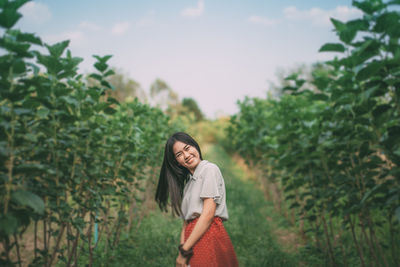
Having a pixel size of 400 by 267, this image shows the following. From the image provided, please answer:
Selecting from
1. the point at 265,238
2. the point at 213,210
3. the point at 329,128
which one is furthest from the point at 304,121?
the point at 265,238

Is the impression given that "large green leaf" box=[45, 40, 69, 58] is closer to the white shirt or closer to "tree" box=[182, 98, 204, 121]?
the white shirt

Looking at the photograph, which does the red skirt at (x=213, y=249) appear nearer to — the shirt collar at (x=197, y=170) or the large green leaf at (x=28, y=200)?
the shirt collar at (x=197, y=170)

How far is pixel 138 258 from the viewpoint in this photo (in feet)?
13.2

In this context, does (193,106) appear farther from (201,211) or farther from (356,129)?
(201,211)

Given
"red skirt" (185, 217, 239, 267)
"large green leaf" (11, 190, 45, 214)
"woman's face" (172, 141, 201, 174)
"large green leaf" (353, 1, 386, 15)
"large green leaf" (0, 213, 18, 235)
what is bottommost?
"red skirt" (185, 217, 239, 267)

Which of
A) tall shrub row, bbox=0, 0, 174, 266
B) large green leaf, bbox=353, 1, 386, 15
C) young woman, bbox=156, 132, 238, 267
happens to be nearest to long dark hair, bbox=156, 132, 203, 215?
young woman, bbox=156, 132, 238, 267

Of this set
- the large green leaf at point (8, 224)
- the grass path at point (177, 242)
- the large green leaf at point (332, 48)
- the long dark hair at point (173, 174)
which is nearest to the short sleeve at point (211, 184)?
the long dark hair at point (173, 174)

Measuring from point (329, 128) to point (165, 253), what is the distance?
3.01m

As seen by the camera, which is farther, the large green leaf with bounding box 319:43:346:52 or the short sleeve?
the large green leaf with bounding box 319:43:346:52

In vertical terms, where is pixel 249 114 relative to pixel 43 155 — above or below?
above

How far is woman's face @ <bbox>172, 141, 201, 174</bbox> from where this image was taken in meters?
2.24

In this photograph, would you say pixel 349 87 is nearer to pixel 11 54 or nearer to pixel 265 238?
pixel 11 54

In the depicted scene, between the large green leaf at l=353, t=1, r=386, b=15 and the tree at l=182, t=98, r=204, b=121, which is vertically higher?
the tree at l=182, t=98, r=204, b=121

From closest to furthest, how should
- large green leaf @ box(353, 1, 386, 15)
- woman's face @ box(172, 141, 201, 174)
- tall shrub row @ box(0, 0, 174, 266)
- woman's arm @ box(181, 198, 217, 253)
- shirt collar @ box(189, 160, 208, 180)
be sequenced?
tall shrub row @ box(0, 0, 174, 266), large green leaf @ box(353, 1, 386, 15), woman's arm @ box(181, 198, 217, 253), shirt collar @ box(189, 160, 208, 180), woman's face @ box(172, 141, 201, 174)
